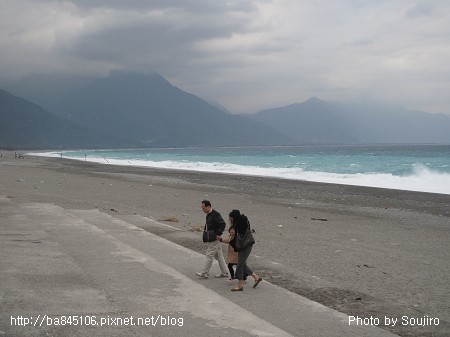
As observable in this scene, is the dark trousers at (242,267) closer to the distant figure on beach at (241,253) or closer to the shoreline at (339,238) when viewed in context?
the distant figure on beach at (241,253)

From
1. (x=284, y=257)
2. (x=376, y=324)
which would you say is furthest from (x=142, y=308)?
(x=284, y=257)

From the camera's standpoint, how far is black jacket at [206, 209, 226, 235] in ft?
24.6

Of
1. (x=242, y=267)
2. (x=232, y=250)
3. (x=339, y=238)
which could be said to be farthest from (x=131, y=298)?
(x=339, y=238)

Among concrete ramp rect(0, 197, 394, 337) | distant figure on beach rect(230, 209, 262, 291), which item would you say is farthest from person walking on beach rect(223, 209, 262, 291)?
concrete ramp rect(0, 197, 394, 337)

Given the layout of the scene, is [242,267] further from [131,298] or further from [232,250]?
[131,298]

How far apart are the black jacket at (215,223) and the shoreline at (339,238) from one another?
1229 millimetres

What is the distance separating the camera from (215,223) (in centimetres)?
752

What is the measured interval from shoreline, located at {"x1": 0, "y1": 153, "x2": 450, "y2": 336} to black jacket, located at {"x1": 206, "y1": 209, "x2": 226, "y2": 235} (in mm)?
1229

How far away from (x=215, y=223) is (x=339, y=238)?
591 cm

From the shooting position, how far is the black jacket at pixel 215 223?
7500 millimetres

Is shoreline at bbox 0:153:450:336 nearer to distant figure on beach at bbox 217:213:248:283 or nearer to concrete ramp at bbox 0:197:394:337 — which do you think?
distant figure on beach at bbox 217:213:248:283

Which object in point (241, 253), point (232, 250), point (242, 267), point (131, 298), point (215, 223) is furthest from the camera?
point (215, 223)

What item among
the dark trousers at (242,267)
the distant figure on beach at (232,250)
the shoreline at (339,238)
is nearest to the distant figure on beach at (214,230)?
the distant figure on beach at (232,250)

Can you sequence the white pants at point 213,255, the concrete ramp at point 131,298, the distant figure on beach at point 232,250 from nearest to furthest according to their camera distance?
1. the concrete ramp at point 131,298
2. the distant figure on beach at point 232,250
3. the white pants at point 213,255
